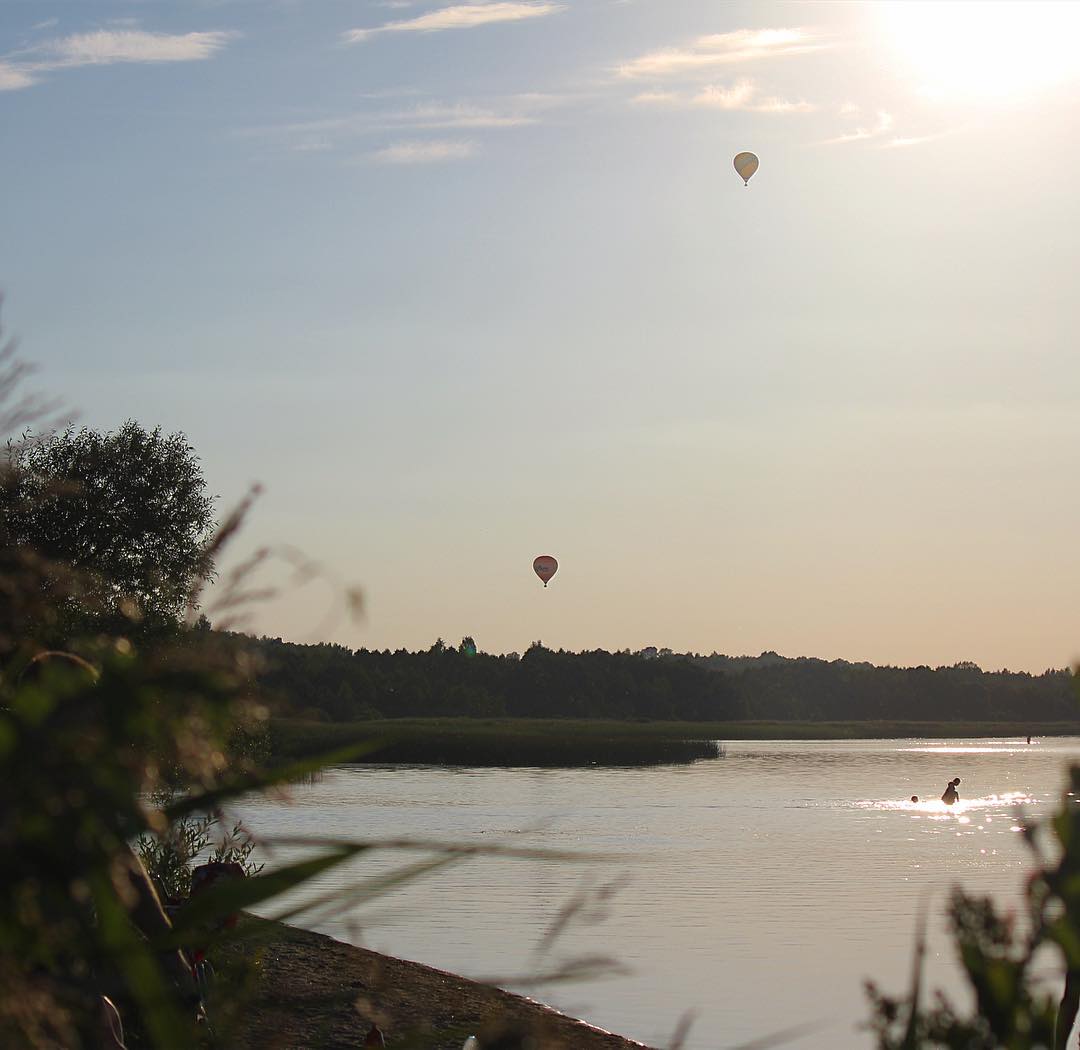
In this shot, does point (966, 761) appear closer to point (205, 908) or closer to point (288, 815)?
point (288, 815)

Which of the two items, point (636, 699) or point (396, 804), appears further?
point (636, 699)

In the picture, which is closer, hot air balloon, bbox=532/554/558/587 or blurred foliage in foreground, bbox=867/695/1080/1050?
blurred foliage in foreground, bbox=867/695/1080/1050

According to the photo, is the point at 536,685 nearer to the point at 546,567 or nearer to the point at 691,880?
the point at 546,567

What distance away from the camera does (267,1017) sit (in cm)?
163

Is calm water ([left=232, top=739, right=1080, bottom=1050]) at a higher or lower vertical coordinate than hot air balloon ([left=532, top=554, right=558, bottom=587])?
lower

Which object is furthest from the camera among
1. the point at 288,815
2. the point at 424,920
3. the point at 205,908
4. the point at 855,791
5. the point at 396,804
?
the point at 855,791

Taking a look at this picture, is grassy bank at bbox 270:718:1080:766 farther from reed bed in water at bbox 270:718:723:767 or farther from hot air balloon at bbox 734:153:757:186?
hot air balloon at bbox 734:153:757:186

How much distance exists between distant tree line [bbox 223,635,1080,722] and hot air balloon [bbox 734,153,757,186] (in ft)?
131

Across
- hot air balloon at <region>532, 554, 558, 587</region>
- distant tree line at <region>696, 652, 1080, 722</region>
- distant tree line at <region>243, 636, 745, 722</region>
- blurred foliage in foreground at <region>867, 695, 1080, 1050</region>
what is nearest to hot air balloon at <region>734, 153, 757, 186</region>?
hot air balloon at <region>532, 554, 558, 587</region>

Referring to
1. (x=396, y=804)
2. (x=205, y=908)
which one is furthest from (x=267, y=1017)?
(x=396, y=804)

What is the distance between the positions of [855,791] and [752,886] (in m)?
35.4

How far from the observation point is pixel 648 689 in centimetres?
15675

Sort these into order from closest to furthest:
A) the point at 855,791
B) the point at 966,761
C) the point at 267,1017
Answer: the point at 267,1017, the point at 855,791, the point at 966,761

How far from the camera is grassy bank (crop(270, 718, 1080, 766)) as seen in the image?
300ft
